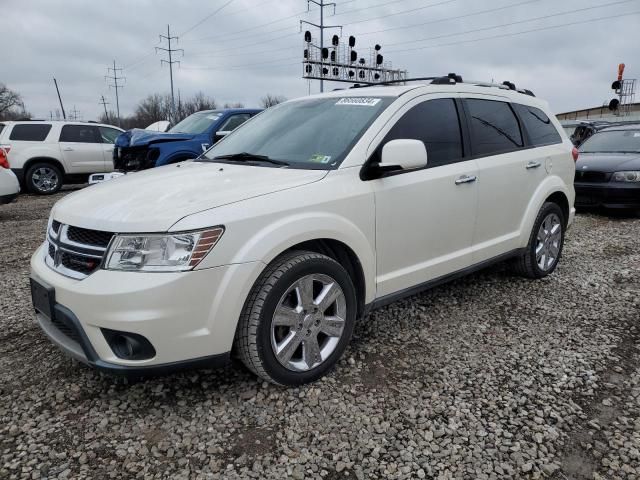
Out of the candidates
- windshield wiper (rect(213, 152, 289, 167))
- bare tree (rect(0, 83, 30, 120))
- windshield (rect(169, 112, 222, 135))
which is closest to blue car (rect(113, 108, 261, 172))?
windshield (rect(169, 112, 222, 135))

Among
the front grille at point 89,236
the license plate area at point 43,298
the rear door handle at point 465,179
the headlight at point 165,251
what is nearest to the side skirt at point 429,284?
the rear door handle at point 465,179

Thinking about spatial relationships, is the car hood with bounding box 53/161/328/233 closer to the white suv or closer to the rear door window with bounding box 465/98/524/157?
the white suv

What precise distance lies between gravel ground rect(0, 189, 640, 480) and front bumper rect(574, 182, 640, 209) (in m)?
4.72

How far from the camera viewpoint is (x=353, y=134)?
3.12 m

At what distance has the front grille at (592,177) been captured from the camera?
7.95 meters

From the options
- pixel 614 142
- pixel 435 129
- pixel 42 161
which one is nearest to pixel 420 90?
pixel 435 129

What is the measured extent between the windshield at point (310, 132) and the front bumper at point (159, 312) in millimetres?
999

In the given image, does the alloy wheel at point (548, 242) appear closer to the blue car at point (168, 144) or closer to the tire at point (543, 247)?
the tire at point (543, 247)

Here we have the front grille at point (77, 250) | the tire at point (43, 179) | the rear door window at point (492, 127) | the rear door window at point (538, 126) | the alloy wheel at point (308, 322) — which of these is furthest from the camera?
the tire at point (43, 179)

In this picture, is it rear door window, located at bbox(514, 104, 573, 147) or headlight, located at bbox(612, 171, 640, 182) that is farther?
headlight, located at bbox(612, 171, 640, 182)

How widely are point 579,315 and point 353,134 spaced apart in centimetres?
235

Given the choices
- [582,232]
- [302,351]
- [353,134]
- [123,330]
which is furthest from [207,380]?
[582,232]

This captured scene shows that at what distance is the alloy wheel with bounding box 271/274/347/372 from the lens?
8.67 feet

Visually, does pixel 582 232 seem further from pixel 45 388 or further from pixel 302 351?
pixel 45 388
